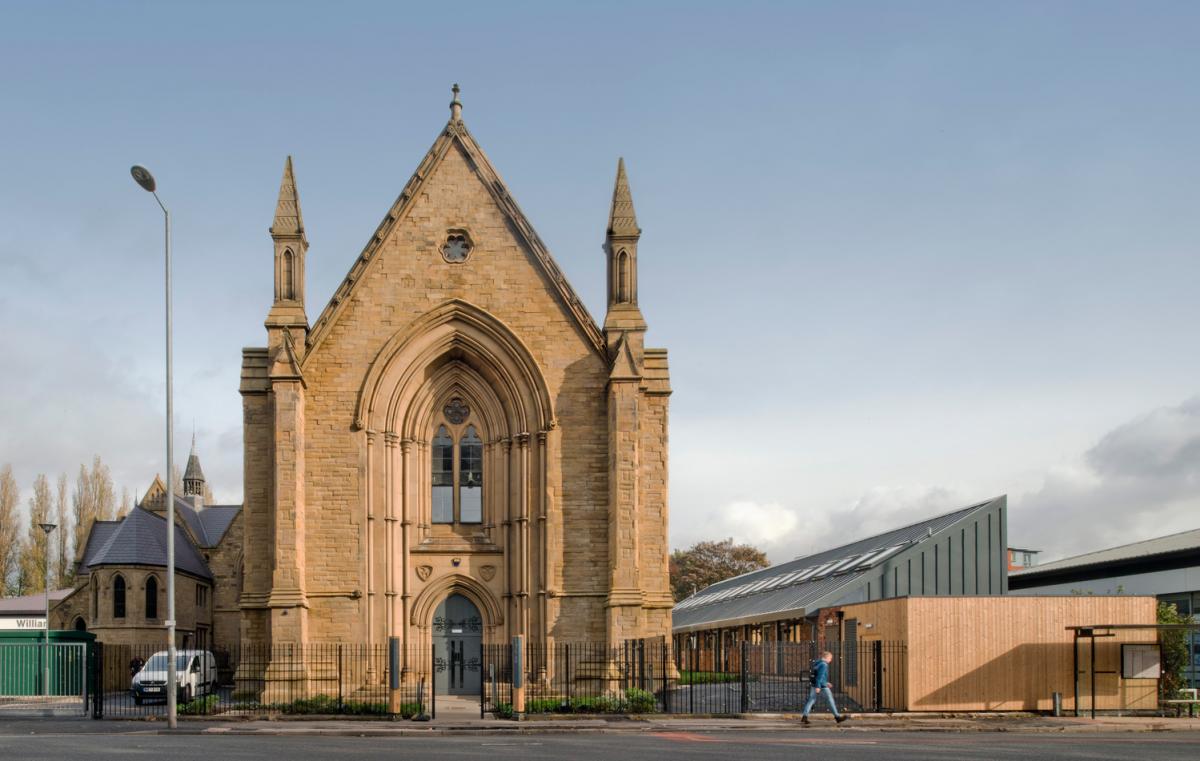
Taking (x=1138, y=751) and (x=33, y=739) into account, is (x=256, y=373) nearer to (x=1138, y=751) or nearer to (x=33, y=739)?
(x=33, y=739)

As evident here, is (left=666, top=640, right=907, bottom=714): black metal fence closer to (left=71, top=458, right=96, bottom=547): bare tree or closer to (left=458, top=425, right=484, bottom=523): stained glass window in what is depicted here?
(left=458, top=425, right=484, bottom=523): stained glass window

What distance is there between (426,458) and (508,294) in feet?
16.7

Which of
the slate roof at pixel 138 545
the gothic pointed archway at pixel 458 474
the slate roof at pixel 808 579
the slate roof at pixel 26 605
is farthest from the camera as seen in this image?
the slate roof at pixel 26 605

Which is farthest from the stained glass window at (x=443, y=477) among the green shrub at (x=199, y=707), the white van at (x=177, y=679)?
the green shrub at (x=199, y=707)

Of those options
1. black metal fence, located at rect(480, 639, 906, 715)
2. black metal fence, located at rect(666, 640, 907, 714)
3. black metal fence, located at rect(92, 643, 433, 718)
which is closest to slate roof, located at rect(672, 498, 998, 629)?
black metal fence, located at rect(666, 640, 907, 714)

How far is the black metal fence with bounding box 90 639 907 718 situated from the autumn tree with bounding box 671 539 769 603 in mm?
56398

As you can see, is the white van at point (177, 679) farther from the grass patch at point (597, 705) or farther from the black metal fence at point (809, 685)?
the black metal fence at point (809, 685)

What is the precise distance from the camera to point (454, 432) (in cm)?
3488

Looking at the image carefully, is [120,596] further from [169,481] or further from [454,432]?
[169,481]

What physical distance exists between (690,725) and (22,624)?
1130 inches

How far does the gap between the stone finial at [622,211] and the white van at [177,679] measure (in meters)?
15.8

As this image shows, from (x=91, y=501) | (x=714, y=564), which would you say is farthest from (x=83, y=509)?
(x=714, y=564)

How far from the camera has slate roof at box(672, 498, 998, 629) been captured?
1593 inches

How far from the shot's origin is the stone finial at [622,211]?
111ft
